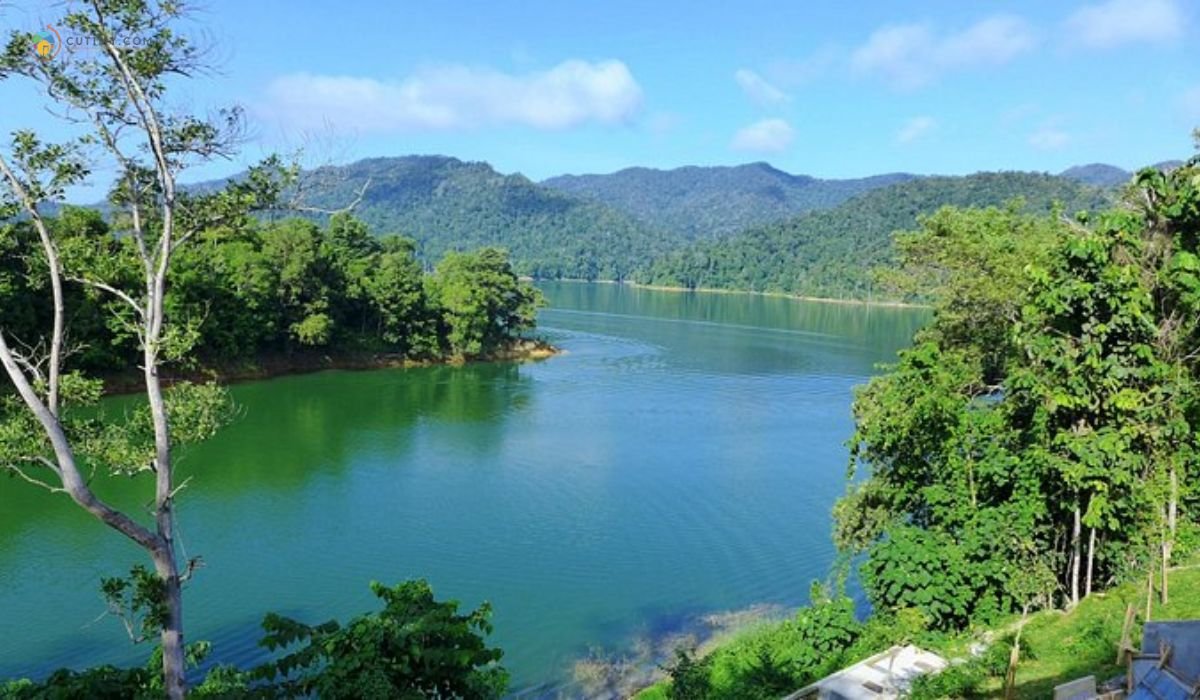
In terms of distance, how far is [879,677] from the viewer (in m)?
8.31

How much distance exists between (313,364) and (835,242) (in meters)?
119

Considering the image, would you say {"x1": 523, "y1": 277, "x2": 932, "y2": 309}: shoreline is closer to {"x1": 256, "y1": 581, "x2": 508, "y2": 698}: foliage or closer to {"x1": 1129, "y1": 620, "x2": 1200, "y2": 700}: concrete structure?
{"x1": 1129, "y1": 620, "x2": 1200, "y2": 700}: concrete structure

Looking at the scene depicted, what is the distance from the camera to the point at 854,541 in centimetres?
1346

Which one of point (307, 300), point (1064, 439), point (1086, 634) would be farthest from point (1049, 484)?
point (307, 300)

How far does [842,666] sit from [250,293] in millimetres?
34491

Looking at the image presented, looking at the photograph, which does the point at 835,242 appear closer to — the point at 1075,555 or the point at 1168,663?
the point at 1075,555

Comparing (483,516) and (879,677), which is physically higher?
(879,677)

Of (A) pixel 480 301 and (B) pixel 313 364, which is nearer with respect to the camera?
(B) pixel 313 364

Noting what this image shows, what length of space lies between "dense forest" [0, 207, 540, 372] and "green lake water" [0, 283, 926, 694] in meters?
3.10

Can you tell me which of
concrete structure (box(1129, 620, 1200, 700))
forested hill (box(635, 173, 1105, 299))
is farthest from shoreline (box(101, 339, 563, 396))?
forested hill (box(635, 173, 1105, 299))

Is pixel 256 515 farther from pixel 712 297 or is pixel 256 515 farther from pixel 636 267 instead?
pixel 636 267

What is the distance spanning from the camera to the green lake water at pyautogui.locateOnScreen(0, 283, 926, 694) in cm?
1393

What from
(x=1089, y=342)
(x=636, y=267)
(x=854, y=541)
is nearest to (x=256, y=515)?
(x=854, y=541)

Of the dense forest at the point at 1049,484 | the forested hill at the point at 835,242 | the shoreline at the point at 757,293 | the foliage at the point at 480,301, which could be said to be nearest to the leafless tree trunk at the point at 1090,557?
the dense forest at the point at 1049,484
